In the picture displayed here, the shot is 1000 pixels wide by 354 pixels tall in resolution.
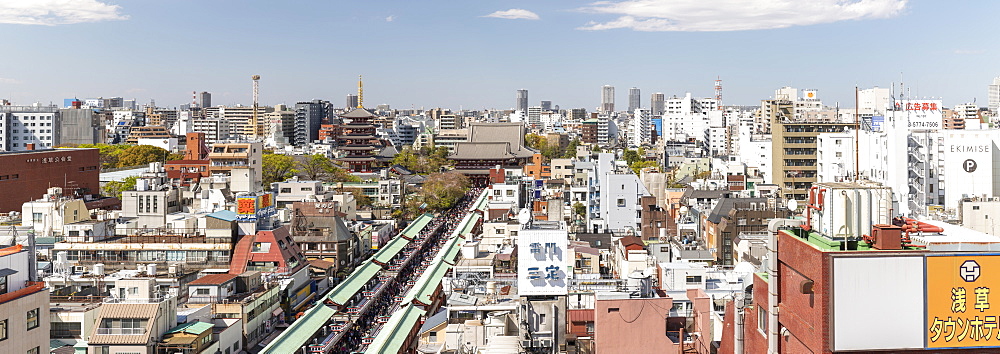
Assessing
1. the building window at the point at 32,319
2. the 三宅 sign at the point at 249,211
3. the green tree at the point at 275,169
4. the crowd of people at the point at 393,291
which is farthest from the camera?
the green tree at the point at 275,169

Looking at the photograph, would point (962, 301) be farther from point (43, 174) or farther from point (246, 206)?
point (43, 174)

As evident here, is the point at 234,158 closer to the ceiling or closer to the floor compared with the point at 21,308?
closer to the ceiling

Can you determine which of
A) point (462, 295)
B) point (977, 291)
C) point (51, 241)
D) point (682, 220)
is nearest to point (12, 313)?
point (462, 295)

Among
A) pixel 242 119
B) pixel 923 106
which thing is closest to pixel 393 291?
pixel 923 106

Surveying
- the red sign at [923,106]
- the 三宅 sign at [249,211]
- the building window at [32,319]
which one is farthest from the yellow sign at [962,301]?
the red sign at [923,106]

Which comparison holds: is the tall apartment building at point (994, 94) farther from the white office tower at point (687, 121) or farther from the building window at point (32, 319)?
the building window at point (32, 319)

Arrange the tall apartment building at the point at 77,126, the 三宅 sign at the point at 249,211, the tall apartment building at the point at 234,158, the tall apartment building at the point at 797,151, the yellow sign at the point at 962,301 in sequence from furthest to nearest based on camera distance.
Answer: the tall apartment building at the point at 77,126 → the tall apartment building at the point at 234,158 → the tall apartment building at the point at 797,151 → the 三宅 sign at the point at 249,211 → the yellow sign at the point at 962,301

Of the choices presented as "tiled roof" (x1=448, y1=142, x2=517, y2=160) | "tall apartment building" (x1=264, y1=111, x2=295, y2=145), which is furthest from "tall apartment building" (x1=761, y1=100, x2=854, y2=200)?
"tall apartment building" (x1=264, y1=111, x2=295, y2=145)
